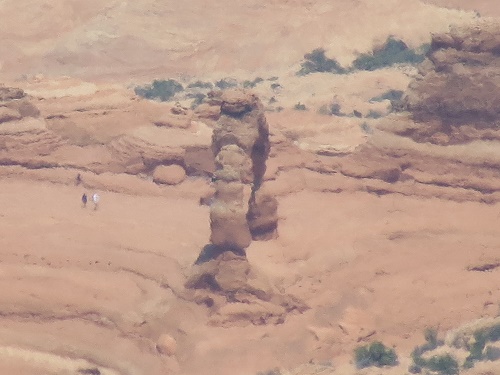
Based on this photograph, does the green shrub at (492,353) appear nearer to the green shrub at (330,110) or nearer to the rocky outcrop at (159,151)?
the rocky outcrop at (159,151)

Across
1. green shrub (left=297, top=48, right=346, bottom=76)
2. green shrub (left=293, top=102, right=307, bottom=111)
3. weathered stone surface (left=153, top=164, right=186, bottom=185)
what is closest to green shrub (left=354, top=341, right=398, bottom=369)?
weathered stone surface (left=153, top=164, right=186, bottom=185)

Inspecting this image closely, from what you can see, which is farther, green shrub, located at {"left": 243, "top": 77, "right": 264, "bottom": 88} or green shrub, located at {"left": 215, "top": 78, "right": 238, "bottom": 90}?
green shrub, located at {"left": 215, "top": 78, "right": 238, "bottom": 90}

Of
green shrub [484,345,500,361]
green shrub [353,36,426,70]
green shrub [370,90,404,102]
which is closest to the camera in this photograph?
green shrub [484,345,500,361]

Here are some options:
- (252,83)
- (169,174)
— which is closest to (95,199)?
(169,174)

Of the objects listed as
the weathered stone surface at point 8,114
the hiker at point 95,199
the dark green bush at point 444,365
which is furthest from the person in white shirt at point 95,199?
the dark green bush at point 444,365

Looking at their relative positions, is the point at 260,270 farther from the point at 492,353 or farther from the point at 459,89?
the point at 459,89

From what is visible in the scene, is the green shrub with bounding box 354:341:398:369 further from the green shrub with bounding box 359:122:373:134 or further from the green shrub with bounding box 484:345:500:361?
the green shrub with bounding box 359:122:373:134

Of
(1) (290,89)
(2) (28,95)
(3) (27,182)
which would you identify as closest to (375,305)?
(3) (27,182)
